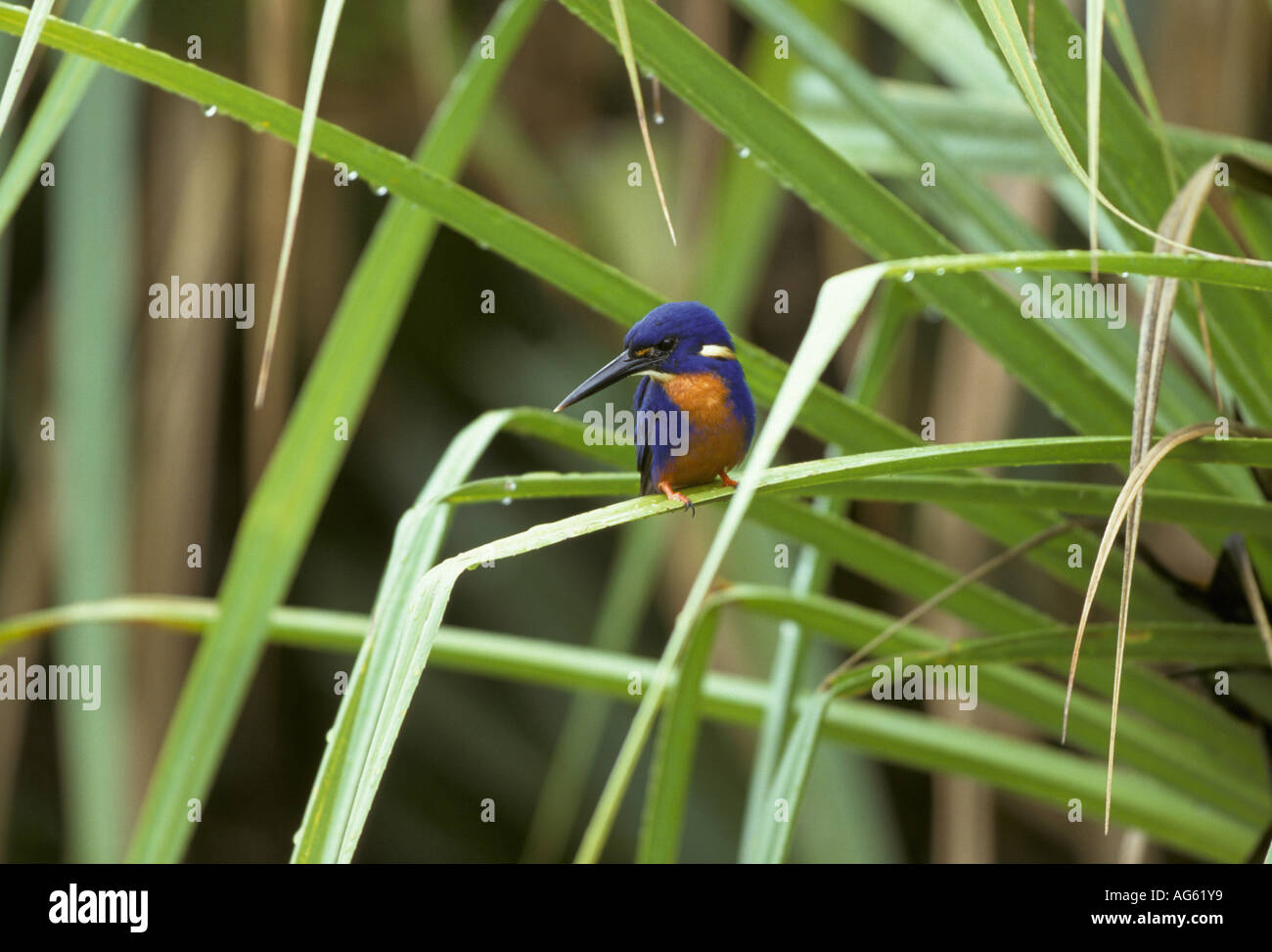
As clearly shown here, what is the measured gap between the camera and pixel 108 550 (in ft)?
4.17

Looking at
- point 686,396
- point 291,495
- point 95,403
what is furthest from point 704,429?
point 95,403

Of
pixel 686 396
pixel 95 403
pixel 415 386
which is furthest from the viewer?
pixel 415 386

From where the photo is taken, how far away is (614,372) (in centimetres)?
→ 75

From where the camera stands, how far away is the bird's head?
758 mm

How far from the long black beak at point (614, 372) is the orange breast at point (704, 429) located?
0.14 ft

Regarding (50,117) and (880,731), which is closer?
(50,117)

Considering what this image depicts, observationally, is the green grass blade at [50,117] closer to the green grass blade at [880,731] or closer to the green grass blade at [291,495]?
the green grass blade at [291,495]

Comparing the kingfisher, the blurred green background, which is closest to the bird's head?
the kingfisher

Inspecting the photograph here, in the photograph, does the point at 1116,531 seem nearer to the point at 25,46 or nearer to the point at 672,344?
the point at 672,344

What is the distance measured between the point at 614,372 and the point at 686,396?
9 cm

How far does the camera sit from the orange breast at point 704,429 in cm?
82

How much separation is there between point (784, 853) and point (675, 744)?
4.5 inches

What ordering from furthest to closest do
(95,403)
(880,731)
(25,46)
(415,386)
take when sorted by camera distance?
(415,386)
(95,403)
(880,731)
(25,46)

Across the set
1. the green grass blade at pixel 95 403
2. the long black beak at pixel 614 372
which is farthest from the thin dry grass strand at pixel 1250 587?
the green grass blade at pixel 95 403
